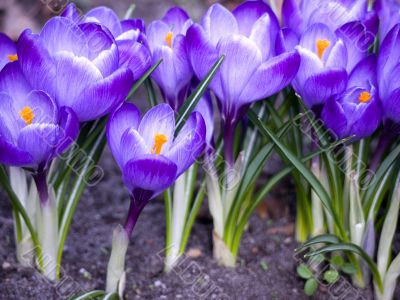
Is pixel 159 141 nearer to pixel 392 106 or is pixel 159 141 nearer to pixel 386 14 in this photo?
pixel 392 106

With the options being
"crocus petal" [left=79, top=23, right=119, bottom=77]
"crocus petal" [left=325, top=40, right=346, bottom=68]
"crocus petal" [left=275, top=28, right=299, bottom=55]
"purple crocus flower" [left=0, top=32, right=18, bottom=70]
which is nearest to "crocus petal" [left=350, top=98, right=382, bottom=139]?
"crocus petal" [left=325, top=40, right=346, bottom=68]

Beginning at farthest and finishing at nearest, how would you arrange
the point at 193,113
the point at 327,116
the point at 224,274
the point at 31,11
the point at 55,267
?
the point at 31,11 → the point at 224,274 → the point at 55,267 → the point at 327,116 → the point at 193,113

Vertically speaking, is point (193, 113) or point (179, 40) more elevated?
point (179, 40)

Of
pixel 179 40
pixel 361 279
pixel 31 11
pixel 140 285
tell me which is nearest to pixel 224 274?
pixel 140 285

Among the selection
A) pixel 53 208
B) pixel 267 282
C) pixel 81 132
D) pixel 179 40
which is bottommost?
pixel 267 282

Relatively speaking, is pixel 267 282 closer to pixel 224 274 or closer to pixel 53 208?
pixel 224 274

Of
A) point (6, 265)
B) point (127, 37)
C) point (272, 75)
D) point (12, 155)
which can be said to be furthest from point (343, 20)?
point (6, 265)

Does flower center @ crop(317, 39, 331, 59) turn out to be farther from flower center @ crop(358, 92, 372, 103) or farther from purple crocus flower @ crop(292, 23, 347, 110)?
flower center @ crop(358, 92, 372, 103)
